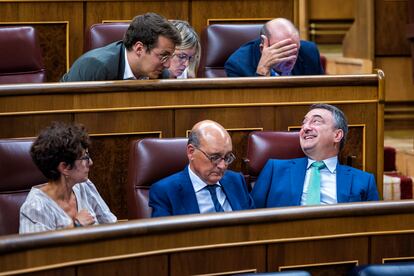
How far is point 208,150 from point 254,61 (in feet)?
2.05

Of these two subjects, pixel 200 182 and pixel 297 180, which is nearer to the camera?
pixel 200 182

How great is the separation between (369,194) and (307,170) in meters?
0.14

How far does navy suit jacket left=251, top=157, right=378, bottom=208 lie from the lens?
6.76 feet

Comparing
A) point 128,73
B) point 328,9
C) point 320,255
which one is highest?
point 328,9

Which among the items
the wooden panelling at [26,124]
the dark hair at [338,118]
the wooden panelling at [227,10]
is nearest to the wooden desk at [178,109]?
the wooden panelling at [26,124]

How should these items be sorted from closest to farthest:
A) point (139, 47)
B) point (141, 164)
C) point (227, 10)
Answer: point (141, 164), point (139, 47), point (227, 10)

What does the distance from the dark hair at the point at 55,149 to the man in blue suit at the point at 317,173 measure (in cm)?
49

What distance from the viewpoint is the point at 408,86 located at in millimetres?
3520

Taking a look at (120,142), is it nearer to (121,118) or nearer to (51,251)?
(121,118)

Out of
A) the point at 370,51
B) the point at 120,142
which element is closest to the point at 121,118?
the point at 120,142

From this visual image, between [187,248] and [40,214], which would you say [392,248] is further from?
[40,214]

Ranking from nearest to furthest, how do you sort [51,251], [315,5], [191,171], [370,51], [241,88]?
[51,251] < [191,171] < [241,88] < [370,51] < [315,5]

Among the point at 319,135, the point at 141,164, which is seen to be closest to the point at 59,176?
the point at 141,164

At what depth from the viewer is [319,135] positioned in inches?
82.2
